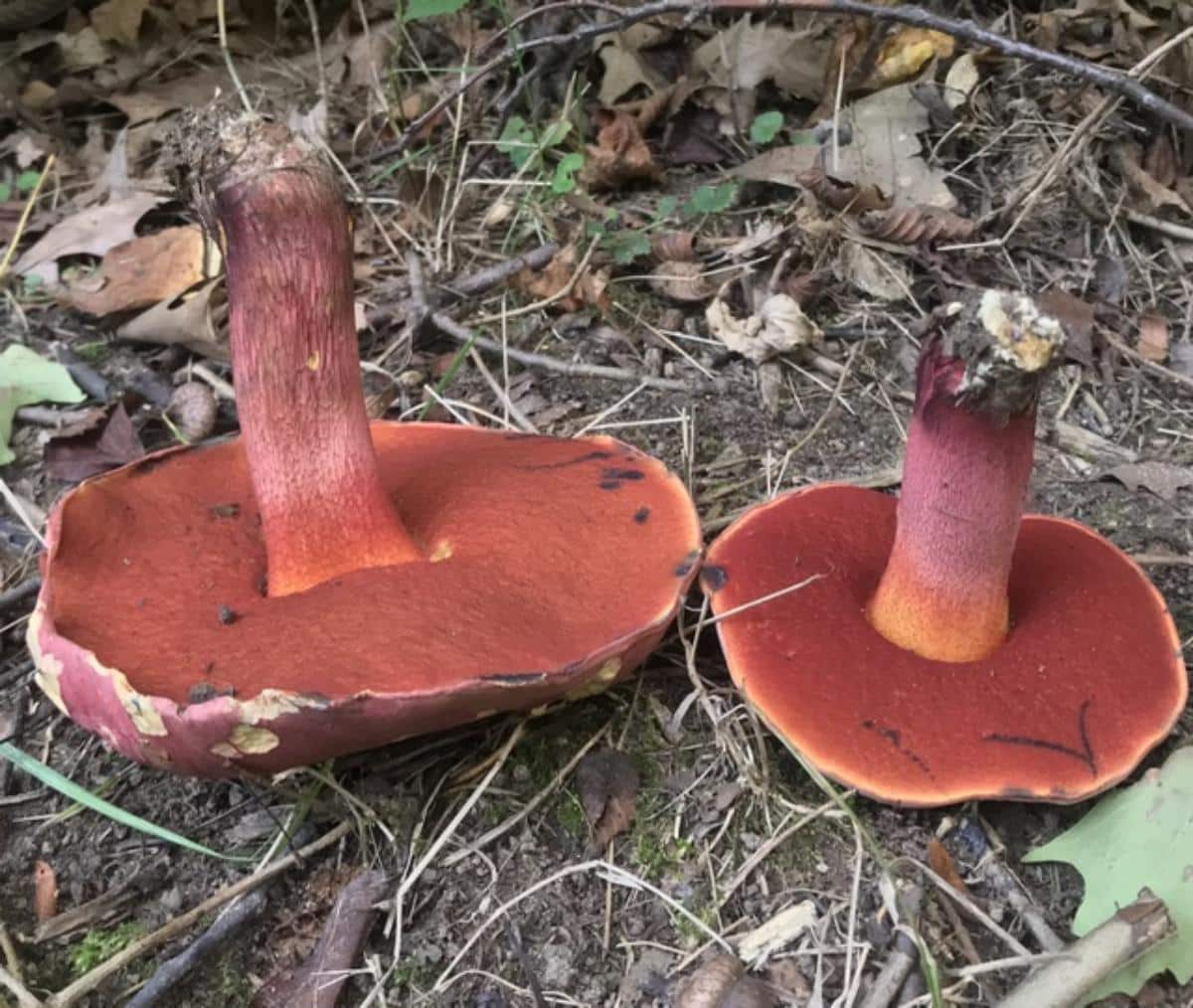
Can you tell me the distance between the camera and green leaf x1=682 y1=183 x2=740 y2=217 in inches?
95.0

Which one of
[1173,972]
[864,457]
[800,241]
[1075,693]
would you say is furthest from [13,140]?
[1173,972]

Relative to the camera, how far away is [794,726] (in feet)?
4.27

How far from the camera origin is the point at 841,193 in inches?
92.5

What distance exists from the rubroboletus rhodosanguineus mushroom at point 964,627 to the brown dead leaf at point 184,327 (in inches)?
53.7

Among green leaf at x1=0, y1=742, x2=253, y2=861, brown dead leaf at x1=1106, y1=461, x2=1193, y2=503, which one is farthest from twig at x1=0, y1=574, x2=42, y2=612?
brown dead leaf at x1=1106, y1=461, x2=1193, y2=503

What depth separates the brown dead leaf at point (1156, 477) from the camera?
1.87 m

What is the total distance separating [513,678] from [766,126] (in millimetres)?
1857

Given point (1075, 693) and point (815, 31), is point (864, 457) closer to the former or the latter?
point (1075, 693)

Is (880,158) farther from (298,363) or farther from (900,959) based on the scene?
(900,959)

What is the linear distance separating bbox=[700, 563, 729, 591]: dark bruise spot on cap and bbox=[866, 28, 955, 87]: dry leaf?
5.79 ft

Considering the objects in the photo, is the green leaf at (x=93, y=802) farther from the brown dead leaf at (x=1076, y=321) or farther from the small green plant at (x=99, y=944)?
the brown dead leaf at (x=1076, y=321)

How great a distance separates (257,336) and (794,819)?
3.13ft

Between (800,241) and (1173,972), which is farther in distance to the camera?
(800,241)

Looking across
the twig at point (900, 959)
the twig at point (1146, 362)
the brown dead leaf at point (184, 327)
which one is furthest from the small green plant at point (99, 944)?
the twig at point (1146, 362)
